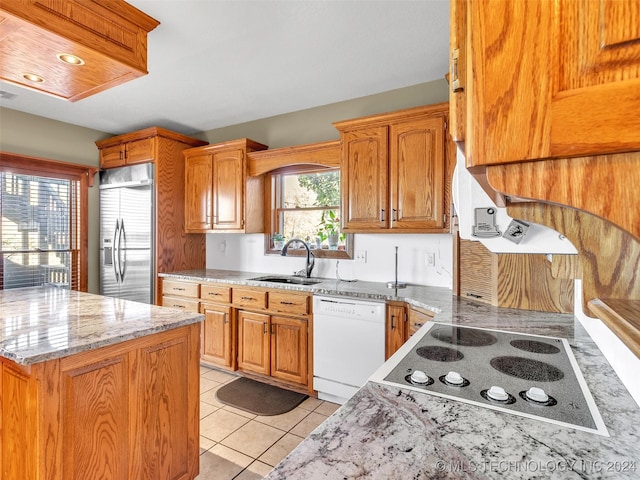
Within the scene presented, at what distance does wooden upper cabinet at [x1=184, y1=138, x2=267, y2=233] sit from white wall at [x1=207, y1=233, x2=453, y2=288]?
1.32 ft

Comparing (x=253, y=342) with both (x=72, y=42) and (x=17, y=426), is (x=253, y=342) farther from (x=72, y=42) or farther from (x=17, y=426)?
(x=72, y=42)

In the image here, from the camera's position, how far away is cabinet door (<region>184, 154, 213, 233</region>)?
3863mm

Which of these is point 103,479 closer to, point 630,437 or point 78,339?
point 78,339

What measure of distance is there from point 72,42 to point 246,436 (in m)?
2.55

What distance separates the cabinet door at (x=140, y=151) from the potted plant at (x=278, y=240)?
1615 mm

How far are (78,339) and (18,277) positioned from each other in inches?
124

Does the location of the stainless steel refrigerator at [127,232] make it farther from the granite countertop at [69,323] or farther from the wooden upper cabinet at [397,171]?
the wooden upper cabinet at [397,171]

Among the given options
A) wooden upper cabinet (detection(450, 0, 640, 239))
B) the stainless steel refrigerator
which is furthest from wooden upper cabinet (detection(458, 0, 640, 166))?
the stainless steel refrigerator

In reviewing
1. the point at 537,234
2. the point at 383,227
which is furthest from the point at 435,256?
the point at 537,234

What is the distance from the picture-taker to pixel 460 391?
896 mm

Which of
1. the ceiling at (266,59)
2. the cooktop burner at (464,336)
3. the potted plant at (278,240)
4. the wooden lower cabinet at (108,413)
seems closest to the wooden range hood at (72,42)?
the ceiling at (266,59)

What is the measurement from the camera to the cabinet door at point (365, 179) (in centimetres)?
282

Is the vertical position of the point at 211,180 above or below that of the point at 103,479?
above

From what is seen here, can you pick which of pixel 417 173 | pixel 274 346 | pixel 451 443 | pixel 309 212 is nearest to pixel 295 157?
pixel 309 212
